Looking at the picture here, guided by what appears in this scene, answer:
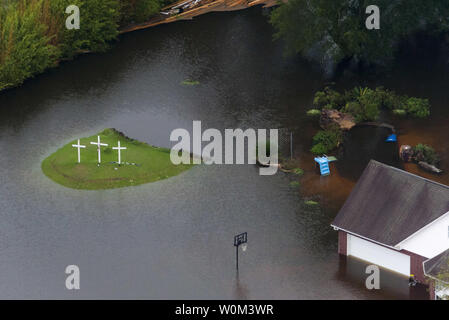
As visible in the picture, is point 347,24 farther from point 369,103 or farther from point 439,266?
point 439,266

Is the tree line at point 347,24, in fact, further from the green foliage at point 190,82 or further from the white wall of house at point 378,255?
the white wall of house at point 378,255

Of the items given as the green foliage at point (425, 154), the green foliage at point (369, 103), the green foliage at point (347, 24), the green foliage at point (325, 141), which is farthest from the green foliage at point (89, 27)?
the green foliage at point (425, 154)

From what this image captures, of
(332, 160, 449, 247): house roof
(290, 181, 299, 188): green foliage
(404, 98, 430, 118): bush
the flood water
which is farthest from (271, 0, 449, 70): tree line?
(332, 160, 449, 247): house roof

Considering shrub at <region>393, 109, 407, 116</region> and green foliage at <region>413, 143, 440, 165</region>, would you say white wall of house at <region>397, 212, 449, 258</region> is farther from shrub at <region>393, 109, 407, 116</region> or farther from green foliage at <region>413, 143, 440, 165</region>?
shrub at <region>393, 109, 407, 116</region>

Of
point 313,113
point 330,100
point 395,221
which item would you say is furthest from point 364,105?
point 395,221

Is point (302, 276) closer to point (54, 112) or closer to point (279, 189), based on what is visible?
point (279, 189)

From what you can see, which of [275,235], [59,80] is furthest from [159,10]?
[275,235]
